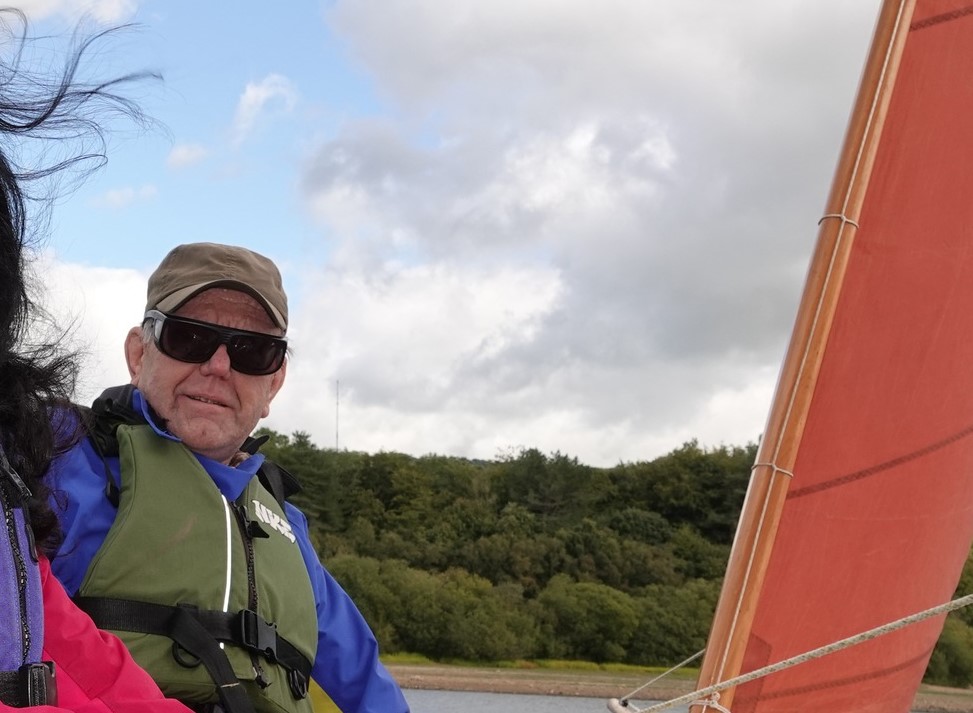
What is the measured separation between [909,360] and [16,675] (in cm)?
287

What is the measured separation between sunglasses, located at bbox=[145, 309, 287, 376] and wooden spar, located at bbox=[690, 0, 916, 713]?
1528mm

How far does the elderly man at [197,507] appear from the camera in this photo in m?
1.93

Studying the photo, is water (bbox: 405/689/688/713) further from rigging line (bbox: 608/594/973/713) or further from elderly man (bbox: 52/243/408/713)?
elderly man (bbox: 52/243/408/713)

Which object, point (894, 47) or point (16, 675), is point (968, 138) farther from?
point (16, 675)

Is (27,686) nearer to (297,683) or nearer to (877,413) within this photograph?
(297,683)

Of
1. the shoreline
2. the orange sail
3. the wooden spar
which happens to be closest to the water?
the shoreline

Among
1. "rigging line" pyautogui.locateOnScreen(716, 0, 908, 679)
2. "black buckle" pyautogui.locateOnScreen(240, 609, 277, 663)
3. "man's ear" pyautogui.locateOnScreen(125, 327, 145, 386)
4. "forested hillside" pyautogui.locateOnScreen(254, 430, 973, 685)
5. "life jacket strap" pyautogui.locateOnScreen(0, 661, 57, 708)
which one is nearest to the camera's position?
"life jacket strap" pyautogui.locateOnScreen(0, 661, 57, 708)

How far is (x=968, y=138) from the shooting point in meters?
3.45

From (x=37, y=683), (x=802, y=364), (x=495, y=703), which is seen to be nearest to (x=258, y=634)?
(x=37, y=683)

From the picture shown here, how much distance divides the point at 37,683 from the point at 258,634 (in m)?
0.96

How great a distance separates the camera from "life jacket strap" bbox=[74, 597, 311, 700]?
191 cm

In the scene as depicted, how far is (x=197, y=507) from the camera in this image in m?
2.10

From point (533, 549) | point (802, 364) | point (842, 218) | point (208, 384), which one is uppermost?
point (842, 218)

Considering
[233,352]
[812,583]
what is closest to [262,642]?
[233,352]
